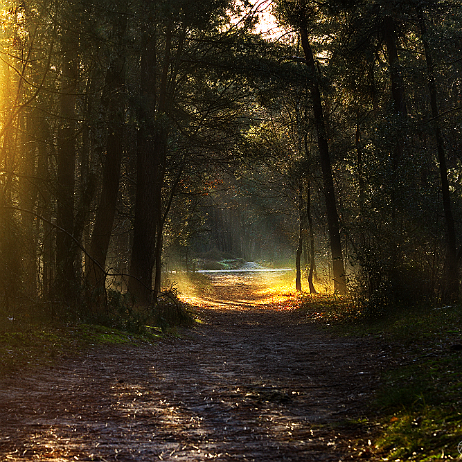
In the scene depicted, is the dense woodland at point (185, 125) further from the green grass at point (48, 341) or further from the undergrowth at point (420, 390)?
the undergrowth at point (420, 390)

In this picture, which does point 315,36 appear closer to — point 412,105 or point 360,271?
point 412,105

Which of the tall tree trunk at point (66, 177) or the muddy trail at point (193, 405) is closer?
the muddy trail at point (193, 405)

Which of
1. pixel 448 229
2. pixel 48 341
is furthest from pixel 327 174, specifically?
pixel 48 341

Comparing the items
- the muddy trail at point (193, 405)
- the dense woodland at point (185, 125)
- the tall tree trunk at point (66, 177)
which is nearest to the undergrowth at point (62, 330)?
the dense woodland at point (185, 125)

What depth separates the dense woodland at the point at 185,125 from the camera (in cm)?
986

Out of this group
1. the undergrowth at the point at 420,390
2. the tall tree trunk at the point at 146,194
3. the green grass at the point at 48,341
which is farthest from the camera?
the tall tree trunk at the point at 146,194

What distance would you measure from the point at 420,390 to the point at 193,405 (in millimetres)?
2129

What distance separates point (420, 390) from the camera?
15.3 ft

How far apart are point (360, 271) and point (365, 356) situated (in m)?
5.40

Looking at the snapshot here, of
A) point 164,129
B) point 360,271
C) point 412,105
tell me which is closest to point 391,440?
point 360,271

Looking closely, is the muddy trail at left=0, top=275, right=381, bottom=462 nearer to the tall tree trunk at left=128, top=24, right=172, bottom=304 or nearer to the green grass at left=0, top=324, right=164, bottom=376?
the green grass at left=0, top=324, right=164, bottom=376

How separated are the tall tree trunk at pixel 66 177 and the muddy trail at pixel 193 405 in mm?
2369

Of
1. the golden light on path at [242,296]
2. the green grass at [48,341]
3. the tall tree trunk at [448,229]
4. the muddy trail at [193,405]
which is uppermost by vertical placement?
the tall tree trunk at [448,229]

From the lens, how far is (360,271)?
41.7ft
